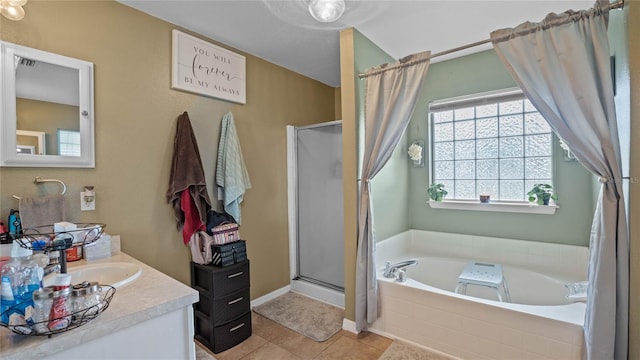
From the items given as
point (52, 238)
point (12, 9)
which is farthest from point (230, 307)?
point (12, 9)

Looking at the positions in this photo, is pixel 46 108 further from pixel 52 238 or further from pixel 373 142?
pixel 373 142

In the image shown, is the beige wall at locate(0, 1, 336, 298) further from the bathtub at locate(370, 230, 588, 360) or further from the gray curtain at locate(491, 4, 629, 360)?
the gray curtain at locate(491, 4, 629, 360)

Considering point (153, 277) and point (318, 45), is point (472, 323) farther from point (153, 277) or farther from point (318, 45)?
point (318, 45)

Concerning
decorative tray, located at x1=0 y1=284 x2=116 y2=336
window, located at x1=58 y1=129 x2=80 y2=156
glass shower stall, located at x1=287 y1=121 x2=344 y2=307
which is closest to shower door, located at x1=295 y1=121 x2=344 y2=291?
glass shower stall, located at x1=287 y1=121 x2=344 y2=307

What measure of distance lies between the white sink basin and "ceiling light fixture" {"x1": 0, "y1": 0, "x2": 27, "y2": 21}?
1.32 metres

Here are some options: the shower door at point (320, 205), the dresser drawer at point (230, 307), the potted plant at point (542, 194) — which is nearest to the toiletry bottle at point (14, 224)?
→ the dresser drawer at point (230, 307)

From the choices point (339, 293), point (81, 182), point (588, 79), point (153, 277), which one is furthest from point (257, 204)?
point (588, 79)

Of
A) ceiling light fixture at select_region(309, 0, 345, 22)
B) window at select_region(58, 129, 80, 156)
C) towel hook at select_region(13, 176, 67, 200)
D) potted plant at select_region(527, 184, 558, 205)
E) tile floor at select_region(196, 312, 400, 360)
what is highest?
ceiling light fixture at select_region(309, 0, 345, 22)

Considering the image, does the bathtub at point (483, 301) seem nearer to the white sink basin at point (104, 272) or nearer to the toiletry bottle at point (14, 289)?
the white sink basin at point (104, 272)

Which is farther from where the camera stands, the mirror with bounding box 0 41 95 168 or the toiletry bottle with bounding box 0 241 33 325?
the mirror with bounding box 0 41 95 168

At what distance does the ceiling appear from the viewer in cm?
201

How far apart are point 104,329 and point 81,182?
131 cm

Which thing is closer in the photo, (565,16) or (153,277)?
(153,277)

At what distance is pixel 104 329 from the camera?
88cm
